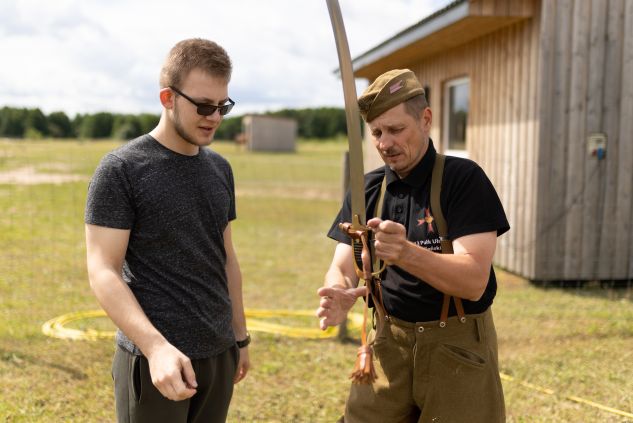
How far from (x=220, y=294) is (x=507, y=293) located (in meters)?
6.51

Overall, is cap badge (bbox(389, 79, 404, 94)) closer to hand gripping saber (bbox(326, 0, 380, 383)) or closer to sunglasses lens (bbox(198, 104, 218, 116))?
hand gripping saber (bbox(326, 0, 380, 383))

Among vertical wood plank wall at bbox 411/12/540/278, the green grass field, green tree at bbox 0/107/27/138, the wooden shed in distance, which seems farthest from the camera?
the wooden shed in distance

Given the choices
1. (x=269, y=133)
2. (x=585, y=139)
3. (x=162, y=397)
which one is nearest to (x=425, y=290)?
(x=162, y=397)

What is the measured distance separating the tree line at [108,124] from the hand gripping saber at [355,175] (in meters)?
9.86

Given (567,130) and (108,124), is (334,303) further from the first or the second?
(108,124)

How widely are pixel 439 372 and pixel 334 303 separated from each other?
1.50 feet

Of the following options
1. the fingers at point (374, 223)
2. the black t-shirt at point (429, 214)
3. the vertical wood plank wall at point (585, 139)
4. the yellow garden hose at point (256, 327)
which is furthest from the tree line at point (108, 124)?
the fingers at point (374, 223)

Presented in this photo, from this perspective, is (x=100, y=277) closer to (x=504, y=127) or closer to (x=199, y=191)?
(x=199, y=191)

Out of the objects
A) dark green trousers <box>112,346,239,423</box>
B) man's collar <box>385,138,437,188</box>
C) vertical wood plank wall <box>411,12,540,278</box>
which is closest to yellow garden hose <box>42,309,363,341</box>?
vertical wood plank wall <box>411,12,540,278</box>

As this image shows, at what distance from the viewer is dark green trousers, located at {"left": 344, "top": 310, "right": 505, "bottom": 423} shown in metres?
2.40

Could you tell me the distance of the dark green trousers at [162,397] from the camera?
7.65 ft

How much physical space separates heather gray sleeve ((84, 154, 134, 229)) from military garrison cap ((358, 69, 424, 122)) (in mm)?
873

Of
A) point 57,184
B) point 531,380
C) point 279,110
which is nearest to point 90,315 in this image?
point 531,380

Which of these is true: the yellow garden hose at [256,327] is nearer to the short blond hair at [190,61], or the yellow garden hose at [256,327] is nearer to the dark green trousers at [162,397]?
the dark green trousers at [162,397]
